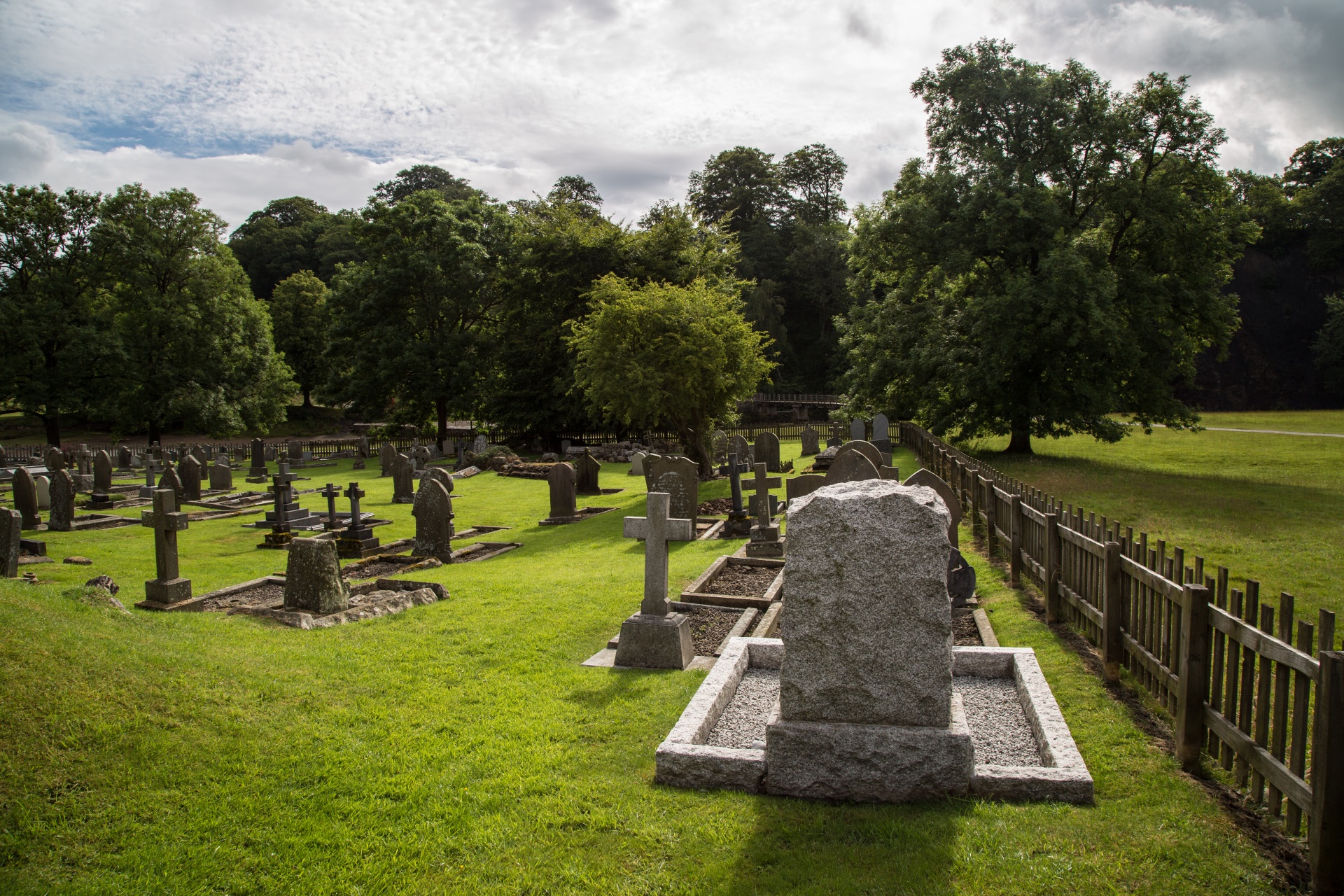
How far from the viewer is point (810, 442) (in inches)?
1149

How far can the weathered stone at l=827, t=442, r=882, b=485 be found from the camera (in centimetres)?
1067

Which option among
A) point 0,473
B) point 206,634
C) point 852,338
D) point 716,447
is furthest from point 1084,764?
point 0,473

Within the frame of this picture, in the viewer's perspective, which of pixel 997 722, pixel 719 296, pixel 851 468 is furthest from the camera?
pixel 719 296

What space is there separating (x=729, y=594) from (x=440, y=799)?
593cm

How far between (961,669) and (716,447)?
23.1 m

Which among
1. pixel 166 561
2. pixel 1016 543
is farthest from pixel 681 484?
pixel 166 561

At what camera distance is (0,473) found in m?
25.1

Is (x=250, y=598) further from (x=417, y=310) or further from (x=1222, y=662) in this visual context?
(x=417, y=310)

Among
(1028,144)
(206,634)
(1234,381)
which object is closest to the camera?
(206,634)

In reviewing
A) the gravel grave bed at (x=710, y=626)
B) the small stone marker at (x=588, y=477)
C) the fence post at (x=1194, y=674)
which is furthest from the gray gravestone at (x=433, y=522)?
the fence post at (x=1194, y=674)

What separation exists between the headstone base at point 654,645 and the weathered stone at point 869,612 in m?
2.68

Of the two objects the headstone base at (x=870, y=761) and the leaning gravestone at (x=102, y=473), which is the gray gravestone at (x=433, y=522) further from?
the leaning gravestone at (x=102, y=473)

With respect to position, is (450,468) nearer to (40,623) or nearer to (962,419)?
(962,419)

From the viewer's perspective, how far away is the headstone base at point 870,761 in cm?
433
